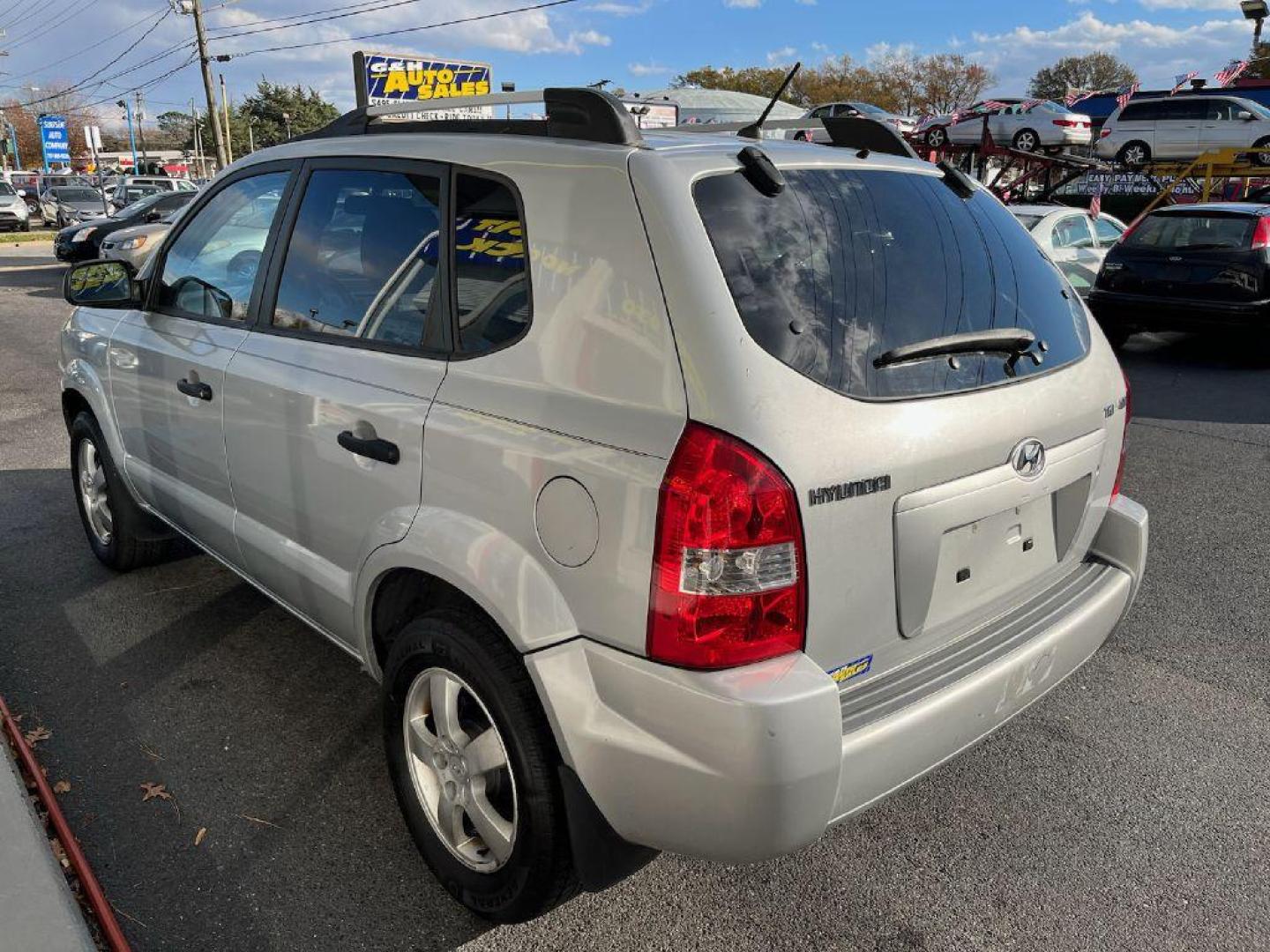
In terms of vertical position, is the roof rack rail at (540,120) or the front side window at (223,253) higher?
the roof rack rail at (540,120)

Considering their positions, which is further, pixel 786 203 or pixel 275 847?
pixel 275 847

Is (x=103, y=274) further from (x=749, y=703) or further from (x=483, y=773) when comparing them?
(x=749, y=703)

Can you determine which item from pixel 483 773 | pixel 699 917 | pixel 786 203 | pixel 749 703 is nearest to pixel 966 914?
pixel 699 917

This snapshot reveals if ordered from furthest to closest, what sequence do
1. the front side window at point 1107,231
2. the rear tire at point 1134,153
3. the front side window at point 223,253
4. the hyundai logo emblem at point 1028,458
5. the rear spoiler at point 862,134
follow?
the rear tire at point 1134,153
the front side window at point 1107,231
the front side window at point 223,253
the rear spoiler at point 862,134
the hyundai logo emblem at point 1028,458

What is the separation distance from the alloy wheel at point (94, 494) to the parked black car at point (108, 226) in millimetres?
14530

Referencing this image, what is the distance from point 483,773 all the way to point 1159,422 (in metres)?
6.84

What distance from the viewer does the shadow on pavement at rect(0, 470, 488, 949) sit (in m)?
2.38

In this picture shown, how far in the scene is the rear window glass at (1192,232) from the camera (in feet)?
30.4

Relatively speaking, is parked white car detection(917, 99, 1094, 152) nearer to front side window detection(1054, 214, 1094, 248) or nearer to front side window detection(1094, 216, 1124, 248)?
front side window detection(1094, 216, 1124, 248)

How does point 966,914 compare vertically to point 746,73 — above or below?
below

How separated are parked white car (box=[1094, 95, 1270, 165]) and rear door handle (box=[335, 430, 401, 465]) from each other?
2565 centimetres

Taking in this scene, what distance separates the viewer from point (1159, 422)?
24.1ft

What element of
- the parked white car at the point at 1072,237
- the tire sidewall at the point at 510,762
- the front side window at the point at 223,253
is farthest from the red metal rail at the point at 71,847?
the parked white car at the point at 1072,237

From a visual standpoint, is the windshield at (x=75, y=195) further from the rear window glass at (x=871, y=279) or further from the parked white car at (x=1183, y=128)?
the rear window glass at (x=871, y=279)
